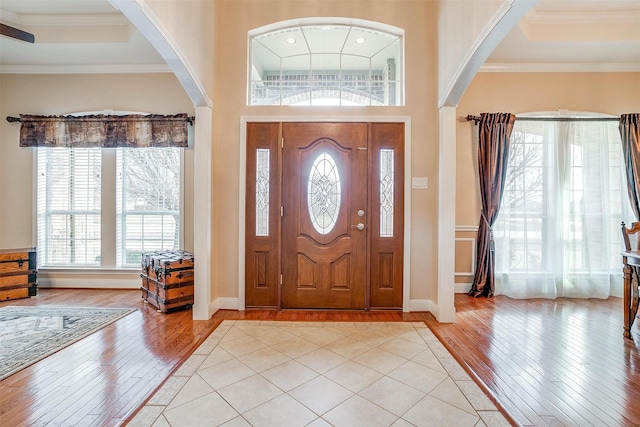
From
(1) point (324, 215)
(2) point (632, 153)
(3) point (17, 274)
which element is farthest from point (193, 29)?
(2) point (632, 153)

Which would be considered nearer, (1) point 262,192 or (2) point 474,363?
(2) point 474,363

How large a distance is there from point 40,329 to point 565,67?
7099mm

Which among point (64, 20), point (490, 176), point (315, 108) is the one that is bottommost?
point (490, 176)

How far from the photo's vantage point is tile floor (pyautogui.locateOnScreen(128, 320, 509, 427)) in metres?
1.74

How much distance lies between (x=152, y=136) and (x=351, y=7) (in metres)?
3.12

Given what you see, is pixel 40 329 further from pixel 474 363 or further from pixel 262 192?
pixel 474 363

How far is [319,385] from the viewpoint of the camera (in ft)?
6.76

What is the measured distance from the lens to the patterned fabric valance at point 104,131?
167 inches

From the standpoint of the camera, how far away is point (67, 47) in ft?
12.6

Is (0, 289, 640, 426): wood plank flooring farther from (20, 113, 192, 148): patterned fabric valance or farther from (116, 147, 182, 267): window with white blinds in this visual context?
(20, 113, 192, 148): patterned fabric valance

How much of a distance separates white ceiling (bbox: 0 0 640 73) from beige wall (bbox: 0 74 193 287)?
1.08ft

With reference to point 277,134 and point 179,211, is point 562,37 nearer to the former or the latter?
point 277,134

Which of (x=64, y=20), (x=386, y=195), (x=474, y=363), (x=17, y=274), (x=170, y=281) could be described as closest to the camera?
(x=474, y=363)

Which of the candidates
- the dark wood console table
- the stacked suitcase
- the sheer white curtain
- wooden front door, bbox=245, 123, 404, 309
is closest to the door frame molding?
wooden front door, bbox=245, 123, 404, 309
